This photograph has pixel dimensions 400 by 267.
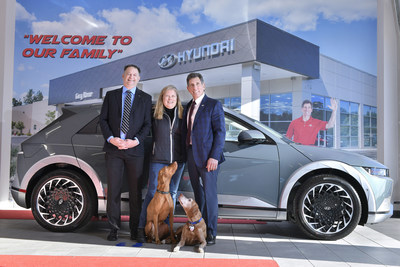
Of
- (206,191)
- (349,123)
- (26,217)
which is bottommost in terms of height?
(26,217)

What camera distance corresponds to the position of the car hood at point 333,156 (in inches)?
153

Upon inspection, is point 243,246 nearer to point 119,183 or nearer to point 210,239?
point 210,239

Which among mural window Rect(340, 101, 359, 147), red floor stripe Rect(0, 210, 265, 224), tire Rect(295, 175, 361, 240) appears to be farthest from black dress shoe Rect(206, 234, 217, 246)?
mural window Rect(340, 101, 359, 147)

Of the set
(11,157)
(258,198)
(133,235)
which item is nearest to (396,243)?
(258,198)

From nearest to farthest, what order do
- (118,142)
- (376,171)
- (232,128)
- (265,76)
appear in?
1. (118,142)
2. (376,171)
3. (232,128)
4. (265,76)

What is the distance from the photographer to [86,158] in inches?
157

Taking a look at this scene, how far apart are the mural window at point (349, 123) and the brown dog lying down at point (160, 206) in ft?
15.3

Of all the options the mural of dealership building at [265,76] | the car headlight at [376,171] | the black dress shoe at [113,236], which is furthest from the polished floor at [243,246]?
the mural of dealership building at [265,76]

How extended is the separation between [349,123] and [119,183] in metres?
5.16

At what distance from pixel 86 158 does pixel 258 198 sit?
6.72 feet

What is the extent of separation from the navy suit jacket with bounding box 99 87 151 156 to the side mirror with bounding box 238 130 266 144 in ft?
3.41

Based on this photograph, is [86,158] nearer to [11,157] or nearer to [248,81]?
[11,157]

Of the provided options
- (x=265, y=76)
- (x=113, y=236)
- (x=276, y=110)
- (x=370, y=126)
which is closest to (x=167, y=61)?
(x=265, y=76)

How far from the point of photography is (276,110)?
7609mm
